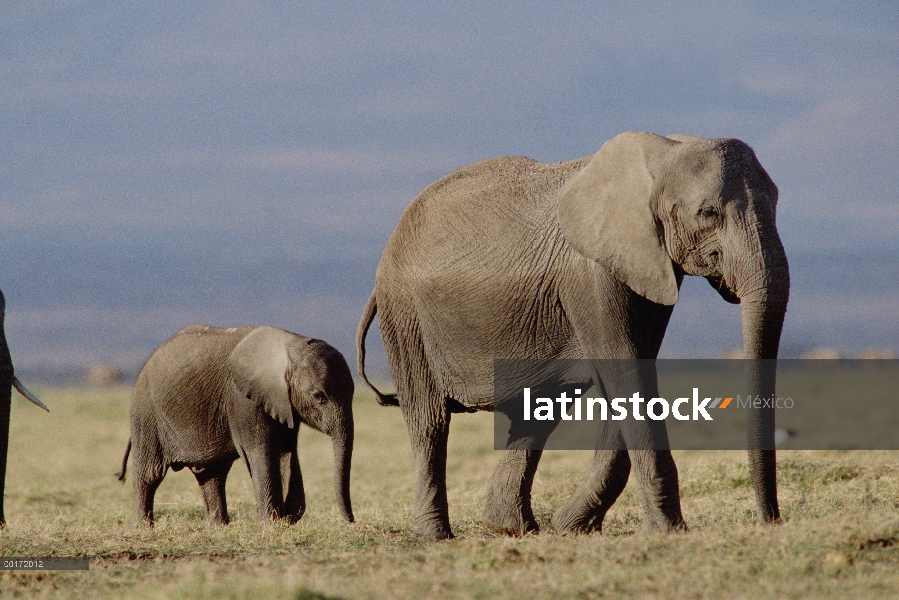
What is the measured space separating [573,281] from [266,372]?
483cm

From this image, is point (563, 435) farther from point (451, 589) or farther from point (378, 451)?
point (451, 589)

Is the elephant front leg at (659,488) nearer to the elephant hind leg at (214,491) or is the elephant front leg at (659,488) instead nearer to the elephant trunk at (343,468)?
the elephant trunk at (343,468)

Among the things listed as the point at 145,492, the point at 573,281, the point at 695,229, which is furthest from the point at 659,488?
the point at 145,492

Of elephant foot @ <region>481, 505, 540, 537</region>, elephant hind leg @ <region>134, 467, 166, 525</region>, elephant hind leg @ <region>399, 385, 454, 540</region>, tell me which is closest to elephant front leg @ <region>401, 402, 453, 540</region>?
elephant hind leg @ <region>399, 385, 454, 540</region>

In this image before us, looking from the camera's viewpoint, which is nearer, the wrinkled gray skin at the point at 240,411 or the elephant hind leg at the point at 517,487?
the elephant hind leg at the point at 517,487

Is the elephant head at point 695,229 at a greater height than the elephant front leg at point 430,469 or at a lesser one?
greater

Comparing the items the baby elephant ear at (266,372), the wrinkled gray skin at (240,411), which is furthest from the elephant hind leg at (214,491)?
the baby elephant ear at (266,372)

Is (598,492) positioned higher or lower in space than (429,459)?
lower

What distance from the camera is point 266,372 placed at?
12820 mm

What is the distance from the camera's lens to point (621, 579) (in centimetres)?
680

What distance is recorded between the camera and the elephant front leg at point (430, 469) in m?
10.2

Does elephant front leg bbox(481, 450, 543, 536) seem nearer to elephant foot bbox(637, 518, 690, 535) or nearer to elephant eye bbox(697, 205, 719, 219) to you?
elephant foot bbox(637, 518, 690, 535)

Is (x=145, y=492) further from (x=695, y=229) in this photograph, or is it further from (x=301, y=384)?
(x=695, y=229)
